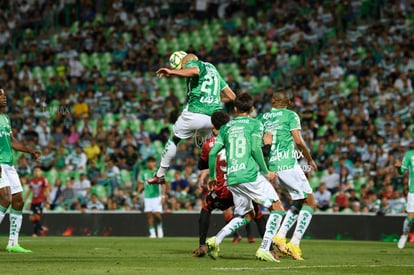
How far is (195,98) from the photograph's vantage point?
15.6 metres

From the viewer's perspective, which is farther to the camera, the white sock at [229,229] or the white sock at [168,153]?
the white sock at [168,153]

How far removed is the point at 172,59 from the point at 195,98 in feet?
2.35

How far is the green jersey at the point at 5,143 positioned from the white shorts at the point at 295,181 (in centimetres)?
463

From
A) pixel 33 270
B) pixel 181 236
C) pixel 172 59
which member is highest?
pixel 172 59

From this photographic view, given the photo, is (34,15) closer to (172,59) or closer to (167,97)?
(167,97)

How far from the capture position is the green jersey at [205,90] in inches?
609

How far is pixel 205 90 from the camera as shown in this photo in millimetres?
15547

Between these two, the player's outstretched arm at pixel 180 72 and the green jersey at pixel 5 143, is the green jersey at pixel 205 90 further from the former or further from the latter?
the green jersey at pixel 5 143

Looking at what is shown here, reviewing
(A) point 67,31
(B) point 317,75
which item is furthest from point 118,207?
(A) point 67,31

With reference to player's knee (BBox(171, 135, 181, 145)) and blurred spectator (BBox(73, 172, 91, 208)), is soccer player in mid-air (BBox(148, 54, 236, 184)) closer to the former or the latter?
player's knee (BBox(171, 135, 181, 145))

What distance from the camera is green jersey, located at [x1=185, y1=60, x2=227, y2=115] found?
1548cm

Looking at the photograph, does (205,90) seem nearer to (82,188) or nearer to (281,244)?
(281,244)

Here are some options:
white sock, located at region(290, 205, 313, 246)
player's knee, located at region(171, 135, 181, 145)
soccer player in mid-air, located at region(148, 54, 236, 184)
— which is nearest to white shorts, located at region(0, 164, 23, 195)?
player's knee, located at region(171, 135, 181, 145)

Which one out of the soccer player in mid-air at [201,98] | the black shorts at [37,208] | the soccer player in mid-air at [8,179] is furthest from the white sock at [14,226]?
the black shorts at [37,208]
